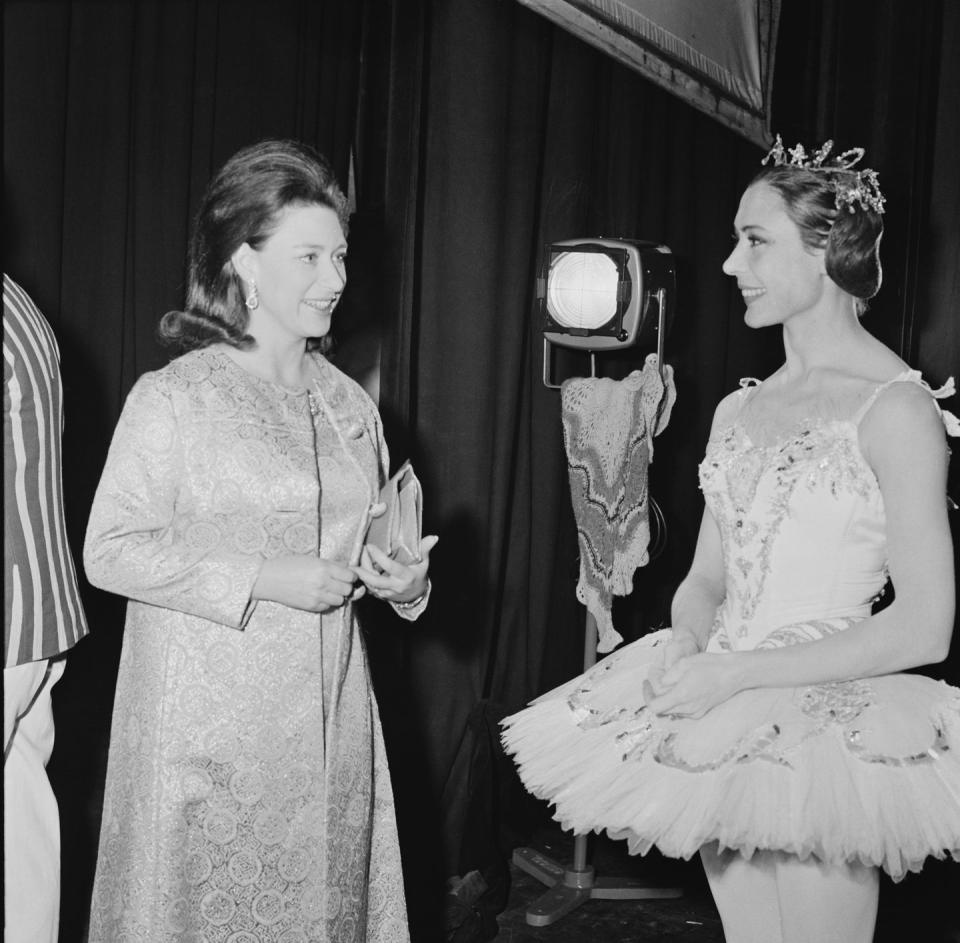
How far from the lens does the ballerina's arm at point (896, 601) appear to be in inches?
61.8

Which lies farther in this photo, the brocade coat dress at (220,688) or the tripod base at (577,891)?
the tripod base at (577,891)

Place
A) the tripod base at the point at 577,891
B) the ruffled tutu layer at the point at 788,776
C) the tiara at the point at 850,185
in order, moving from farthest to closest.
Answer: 1. the tripod base at the point at 577,891
2. the tiara at the point at 850,185
3. the ruffled tutu layer at the point at 788,776

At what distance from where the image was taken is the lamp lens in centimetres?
308

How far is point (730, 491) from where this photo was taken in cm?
187

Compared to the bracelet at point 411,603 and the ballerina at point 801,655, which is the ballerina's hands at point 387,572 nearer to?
the bracelet at point 411,603

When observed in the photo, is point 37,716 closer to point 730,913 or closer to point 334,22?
point 730,913

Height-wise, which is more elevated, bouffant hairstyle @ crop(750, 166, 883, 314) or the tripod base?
bouffant hairstyle @ crop(750, 166, 883, 314)

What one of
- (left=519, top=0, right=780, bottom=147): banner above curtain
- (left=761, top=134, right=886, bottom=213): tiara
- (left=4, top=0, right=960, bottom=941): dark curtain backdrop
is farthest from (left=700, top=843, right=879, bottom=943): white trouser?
(left=519, top=0, right=780, bottom=147): banner above curtain

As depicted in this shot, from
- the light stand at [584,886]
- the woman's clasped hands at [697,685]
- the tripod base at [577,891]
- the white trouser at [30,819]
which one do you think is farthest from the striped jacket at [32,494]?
the tripod base at [577,891]

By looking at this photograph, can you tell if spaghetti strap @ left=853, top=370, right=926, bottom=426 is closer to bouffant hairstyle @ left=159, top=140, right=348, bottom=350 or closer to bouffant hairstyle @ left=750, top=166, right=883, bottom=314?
bouffant hairstyle @ left=750, top=166, right=883, bottom=314

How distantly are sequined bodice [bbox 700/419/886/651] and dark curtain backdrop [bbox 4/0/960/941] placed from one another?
1.62 m

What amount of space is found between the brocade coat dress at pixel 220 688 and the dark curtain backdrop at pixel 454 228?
1.12 metres

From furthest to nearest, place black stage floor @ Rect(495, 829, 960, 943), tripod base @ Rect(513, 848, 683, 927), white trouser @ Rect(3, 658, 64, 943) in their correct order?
tripod base @ Rect(513, 848, 683, 927), black stage floor @ Rect(495, 829, 960, 943), white trouser @ Rect(3, 658, 64, 943)

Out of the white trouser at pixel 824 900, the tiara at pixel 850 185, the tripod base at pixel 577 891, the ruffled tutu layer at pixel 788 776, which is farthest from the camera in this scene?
the tripod base at pixel 577 891
